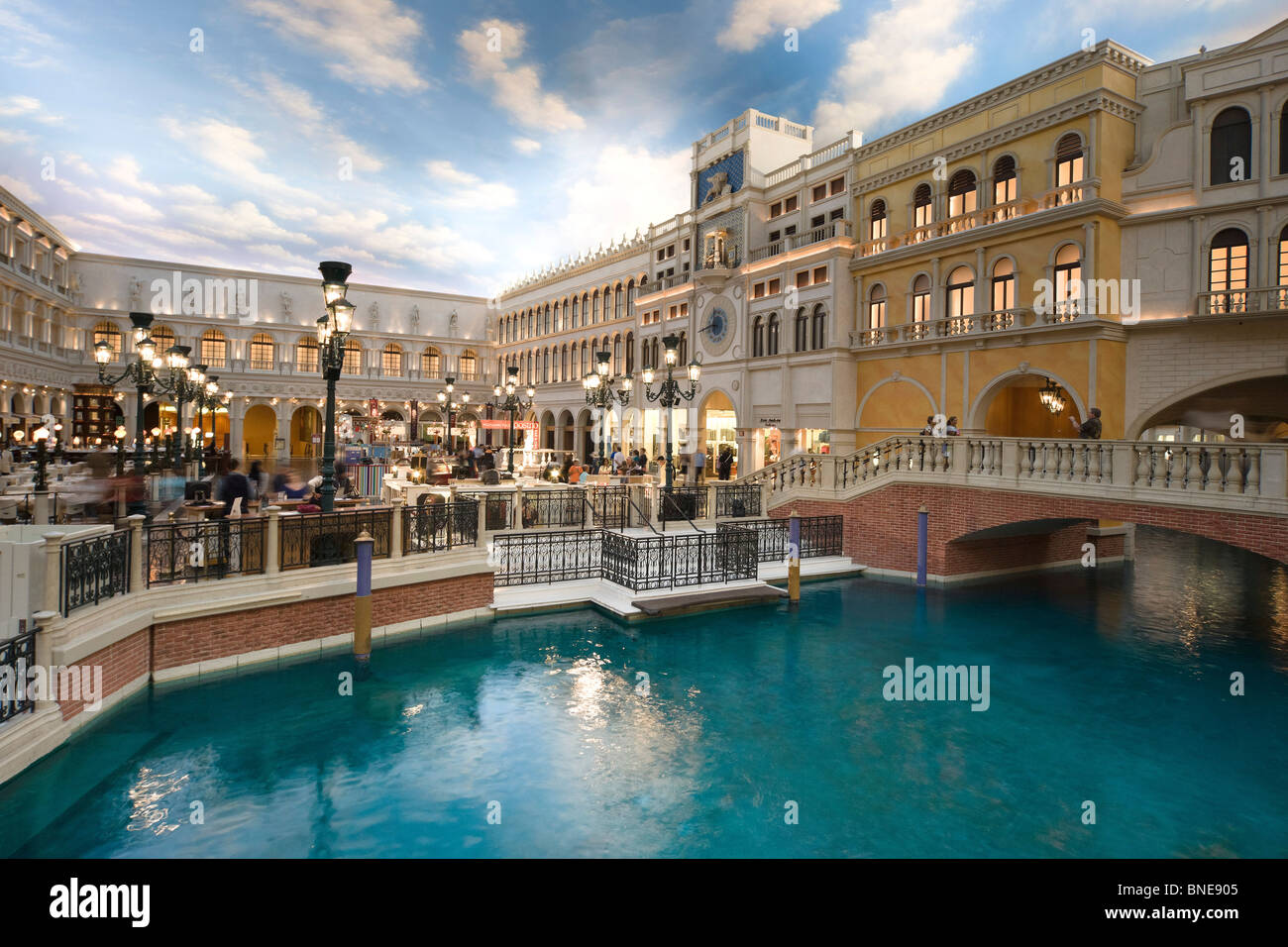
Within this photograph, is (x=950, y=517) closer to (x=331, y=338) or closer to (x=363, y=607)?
(x=363, y=607)

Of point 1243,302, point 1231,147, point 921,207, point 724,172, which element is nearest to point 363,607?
point 1243,302

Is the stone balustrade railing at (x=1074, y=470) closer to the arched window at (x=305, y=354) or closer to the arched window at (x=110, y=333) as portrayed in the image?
the arched window at (x=305, y=354)

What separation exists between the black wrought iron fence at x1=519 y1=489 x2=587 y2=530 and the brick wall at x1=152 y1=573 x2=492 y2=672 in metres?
5.05

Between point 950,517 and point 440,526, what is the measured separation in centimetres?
1161

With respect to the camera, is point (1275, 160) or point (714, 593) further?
point (1275, 160)

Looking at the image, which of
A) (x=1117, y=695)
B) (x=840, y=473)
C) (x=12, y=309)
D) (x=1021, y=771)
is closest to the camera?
(x=1021, y=771)

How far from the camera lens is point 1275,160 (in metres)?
15.0

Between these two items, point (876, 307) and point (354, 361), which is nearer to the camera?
point (876, 307)

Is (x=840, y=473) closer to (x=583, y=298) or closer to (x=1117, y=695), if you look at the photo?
(x=1117, y=695)

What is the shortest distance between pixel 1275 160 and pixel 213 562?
23.2m

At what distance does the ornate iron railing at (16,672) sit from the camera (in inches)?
233

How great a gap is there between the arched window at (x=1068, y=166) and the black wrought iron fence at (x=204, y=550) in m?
20.7

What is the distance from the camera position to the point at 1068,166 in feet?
58.9
